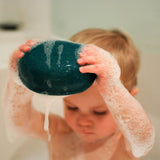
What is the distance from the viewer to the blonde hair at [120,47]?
658 millimetres

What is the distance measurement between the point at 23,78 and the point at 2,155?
2.75ft

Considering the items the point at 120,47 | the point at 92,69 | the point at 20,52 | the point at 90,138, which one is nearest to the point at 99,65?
the point at 92,69

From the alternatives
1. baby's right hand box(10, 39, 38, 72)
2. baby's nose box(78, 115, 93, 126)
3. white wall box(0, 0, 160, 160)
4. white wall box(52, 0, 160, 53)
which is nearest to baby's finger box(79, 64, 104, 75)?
baby's right hand box(10, 39, 38, 72)

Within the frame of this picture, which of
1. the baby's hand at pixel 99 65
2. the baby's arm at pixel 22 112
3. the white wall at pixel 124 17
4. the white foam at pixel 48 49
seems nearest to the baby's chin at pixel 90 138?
the baby's arm at pixel 22 112

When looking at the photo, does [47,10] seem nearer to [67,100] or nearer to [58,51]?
[67,100]

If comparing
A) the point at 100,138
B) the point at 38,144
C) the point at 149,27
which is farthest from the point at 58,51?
the point at 38,144

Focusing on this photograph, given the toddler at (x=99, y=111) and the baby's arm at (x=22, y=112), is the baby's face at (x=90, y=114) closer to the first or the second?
the toddler at (x=99, y=111)

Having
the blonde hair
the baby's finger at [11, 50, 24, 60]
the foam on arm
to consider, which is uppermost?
the baby's finger at [11, 50, 24, 60]

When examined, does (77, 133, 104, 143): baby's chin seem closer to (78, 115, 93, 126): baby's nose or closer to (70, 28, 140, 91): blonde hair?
(78, 115, 93, 126): baby's nose

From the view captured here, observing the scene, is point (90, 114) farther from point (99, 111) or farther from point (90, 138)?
point (90, 138)

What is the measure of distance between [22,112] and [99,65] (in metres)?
0.36

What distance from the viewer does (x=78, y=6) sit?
1.37 meters

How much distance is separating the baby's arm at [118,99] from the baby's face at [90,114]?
0.09 metres

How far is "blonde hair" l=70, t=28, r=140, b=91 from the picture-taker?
0.66 meters
